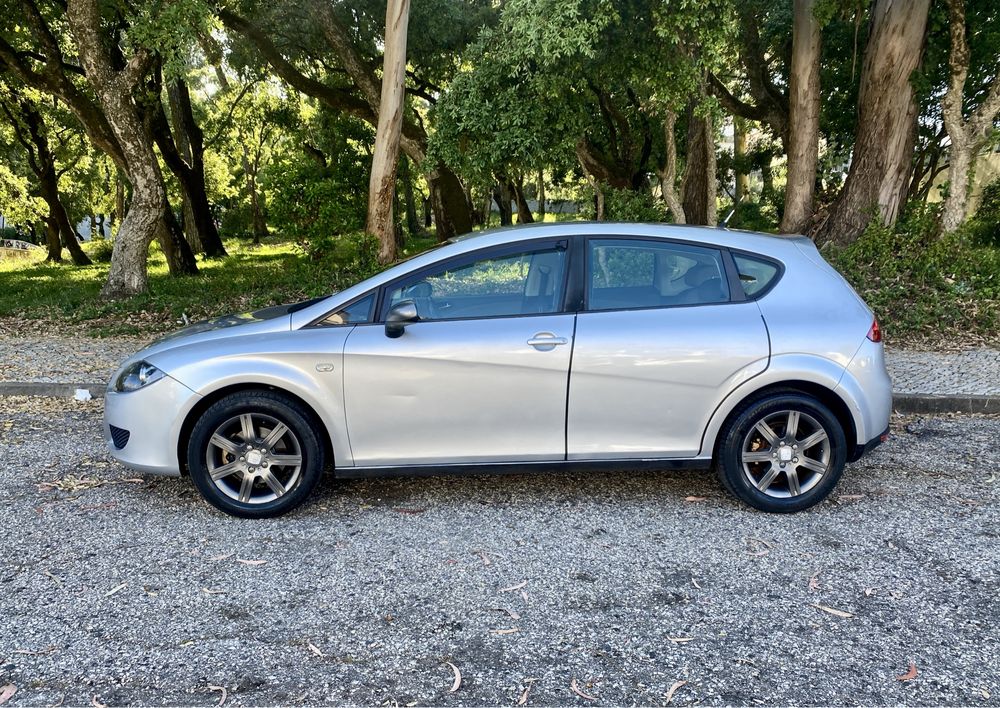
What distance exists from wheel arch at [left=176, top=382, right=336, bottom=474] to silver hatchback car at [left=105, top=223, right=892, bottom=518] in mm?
14

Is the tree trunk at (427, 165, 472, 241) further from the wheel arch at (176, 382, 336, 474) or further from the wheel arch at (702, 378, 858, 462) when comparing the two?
the wheel arch at (702, 378, 858, 462)

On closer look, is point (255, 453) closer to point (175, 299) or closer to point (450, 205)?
point (175, 299)

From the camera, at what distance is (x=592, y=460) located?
4.14 m

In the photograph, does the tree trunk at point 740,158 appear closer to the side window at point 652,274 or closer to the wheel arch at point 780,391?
the side window at point 652,274

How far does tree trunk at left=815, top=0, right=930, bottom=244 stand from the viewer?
1024cm

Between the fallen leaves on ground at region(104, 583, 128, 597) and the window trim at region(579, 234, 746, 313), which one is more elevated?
the window trim at region(579, 234, 746, 313)

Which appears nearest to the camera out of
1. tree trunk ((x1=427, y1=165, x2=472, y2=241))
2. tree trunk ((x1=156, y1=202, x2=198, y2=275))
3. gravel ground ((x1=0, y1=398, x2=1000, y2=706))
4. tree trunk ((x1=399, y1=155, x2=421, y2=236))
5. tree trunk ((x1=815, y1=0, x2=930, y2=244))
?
gravel ground ((x1=0, y1=398, x2=1000, y2=706))

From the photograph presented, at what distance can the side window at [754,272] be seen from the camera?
13.7 feet

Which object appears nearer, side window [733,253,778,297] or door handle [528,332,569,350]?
door handle [528,332,569,350]

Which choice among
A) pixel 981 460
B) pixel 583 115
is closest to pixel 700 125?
pixel 583 115

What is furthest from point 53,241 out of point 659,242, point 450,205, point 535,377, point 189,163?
point 659,242

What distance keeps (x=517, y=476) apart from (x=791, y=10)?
11.8 metres

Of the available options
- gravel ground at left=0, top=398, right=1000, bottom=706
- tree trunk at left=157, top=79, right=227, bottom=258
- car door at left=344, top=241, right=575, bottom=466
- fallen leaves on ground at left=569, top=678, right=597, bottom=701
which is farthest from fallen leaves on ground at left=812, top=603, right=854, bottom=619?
tree trunk at left=157, top=79, right=227, bottom=258

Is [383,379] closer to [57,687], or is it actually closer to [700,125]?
[57,687]
